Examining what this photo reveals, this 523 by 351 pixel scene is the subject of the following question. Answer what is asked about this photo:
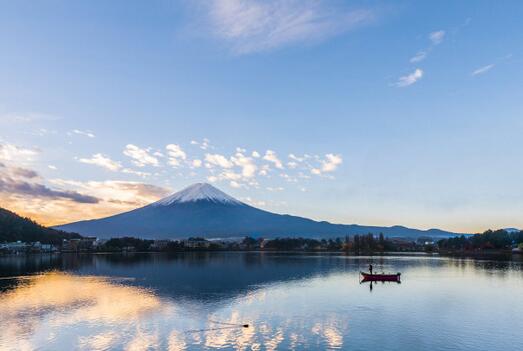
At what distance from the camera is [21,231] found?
158 m

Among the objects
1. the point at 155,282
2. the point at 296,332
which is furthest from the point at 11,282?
the point at 296,332

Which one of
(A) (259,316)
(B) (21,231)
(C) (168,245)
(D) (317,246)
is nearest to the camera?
(A) (259,316)

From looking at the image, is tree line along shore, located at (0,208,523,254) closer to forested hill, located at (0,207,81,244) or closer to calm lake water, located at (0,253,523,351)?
forested hill, located at (0,207,81,244)

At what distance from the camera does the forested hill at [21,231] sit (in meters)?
153

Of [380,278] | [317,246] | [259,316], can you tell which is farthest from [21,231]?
[259,316]

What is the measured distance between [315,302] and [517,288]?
79.3 ft

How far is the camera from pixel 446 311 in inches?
1244

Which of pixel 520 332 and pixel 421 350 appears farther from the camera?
pixel 520 332

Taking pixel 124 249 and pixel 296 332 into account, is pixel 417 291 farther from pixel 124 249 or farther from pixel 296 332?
pixel 124 249

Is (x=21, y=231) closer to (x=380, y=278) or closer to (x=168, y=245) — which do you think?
(x=168, y=245)

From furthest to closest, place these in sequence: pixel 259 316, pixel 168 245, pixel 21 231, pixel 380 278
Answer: pixel 168 245 < pixel 21 231 < pixel 380 278 < pixel 259 316

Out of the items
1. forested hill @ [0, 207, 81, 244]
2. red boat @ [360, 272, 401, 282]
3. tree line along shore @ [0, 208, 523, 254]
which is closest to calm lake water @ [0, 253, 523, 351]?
red boat @ [360, 272, 401, 282]

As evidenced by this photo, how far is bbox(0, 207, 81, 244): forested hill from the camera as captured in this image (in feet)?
503

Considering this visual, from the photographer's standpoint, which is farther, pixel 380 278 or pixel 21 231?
pixel 21 231
